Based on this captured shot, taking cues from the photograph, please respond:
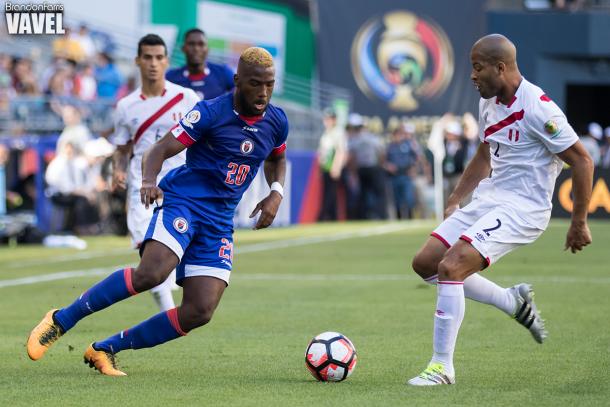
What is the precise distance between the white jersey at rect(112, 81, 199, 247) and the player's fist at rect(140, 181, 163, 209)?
9.78 feet

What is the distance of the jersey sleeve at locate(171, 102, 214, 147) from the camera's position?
25.7 feet

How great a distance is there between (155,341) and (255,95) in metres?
1.67

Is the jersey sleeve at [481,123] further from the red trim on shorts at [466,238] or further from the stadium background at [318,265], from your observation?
the stadium background at [318,265]

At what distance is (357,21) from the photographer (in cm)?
3578

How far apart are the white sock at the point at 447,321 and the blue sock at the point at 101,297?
1.88 metres

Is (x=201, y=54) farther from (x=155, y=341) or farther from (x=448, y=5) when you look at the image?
(x=448, y=5)

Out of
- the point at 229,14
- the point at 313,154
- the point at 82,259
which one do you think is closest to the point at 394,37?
the point at 229,14

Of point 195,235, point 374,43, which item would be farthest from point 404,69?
point 195,235

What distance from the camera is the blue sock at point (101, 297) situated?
25.7ft

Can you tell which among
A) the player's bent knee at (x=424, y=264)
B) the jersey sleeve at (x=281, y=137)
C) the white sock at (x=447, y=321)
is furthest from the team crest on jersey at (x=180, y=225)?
the white sock at (x=447, y=321)

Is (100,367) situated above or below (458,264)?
below

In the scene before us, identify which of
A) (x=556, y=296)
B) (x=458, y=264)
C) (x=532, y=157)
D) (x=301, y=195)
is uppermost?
(x=532, y=157)

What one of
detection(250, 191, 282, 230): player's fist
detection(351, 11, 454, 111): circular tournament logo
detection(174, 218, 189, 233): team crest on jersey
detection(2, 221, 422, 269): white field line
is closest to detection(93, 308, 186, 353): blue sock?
detection(174, 218, 189, 233): team crest on jersey

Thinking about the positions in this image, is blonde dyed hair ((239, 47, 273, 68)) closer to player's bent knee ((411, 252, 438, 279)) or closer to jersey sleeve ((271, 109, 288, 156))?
jersey sleeve ((271, 109, 288, 156))
